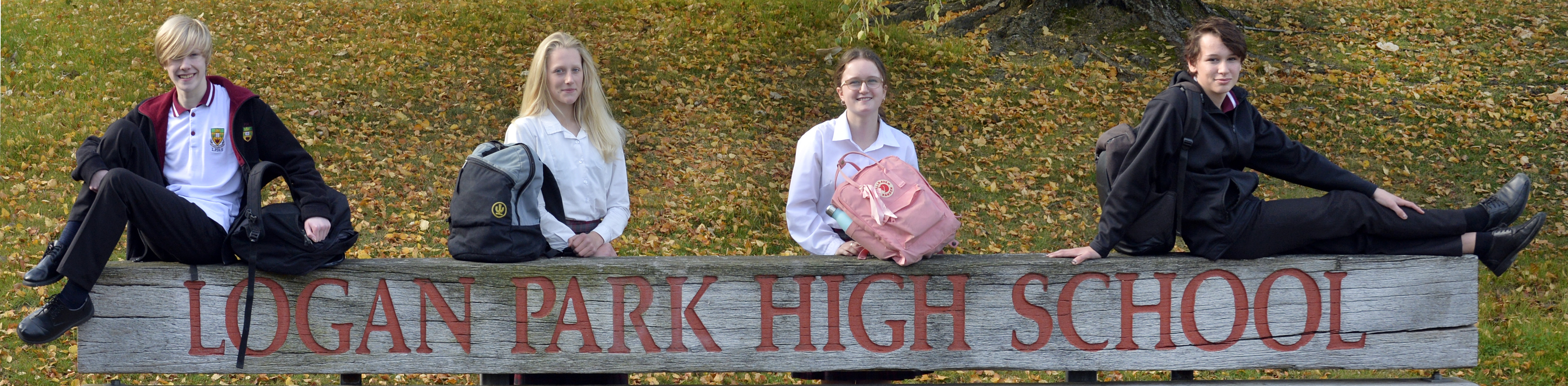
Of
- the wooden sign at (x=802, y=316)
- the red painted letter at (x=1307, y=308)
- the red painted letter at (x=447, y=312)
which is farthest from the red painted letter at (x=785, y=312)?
the red painted letter at (x=1307, y=308)

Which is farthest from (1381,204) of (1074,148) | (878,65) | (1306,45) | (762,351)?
(1306,45)

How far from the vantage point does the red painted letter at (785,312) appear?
3.56 m

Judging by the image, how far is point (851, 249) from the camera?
3.66 metres

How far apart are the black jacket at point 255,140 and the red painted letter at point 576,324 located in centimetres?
80

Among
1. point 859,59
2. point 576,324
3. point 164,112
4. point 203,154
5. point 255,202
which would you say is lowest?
point 576,324

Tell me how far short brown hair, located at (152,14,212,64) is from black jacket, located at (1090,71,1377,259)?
2.93 metres

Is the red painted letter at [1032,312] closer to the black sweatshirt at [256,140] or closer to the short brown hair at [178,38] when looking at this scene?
the black sweatshirt at [256,140]

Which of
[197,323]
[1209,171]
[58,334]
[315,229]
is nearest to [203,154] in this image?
[315,229]

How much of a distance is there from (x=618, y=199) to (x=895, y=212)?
41.3 inches

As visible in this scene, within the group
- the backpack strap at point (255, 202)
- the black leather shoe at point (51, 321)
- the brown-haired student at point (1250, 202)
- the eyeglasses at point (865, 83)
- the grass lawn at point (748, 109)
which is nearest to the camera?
the black leather shoe at point (51, 321)

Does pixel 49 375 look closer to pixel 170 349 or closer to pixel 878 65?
pixel 170 349

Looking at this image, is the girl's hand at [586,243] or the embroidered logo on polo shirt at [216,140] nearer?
the embroidered logo on polo shirt at [216,140]

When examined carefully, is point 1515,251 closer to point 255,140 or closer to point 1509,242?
point 1509,242

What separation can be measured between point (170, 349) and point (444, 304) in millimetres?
914
